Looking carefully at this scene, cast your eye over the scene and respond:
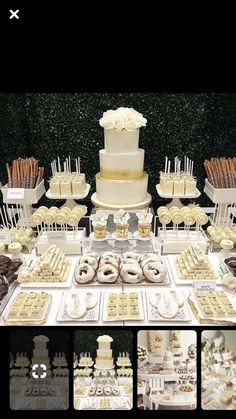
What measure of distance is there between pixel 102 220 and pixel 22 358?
1497mm

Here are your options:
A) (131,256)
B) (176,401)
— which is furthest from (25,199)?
(176,401)

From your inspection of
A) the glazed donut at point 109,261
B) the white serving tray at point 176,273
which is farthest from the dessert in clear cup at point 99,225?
the white serving tray at point 176,273

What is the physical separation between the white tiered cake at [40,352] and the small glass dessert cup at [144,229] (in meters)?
1.42

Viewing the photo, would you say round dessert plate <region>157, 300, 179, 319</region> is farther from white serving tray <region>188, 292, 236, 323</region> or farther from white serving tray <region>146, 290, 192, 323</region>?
white serving tray <region>188, 292, 236, 323</region>

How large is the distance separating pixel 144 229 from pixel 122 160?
0.73m

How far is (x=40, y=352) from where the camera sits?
2479 millimetres

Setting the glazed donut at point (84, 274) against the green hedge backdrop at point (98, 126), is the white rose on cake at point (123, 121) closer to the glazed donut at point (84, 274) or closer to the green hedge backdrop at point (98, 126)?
the green hedge backdrop at point (98, 126)

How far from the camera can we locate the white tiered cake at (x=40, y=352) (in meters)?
2.46

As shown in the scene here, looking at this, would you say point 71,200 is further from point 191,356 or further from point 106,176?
point 191,356

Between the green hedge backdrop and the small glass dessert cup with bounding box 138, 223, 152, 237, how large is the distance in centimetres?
122

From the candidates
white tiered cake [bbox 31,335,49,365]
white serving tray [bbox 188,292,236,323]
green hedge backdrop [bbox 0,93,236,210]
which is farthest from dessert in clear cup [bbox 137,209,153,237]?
white tiered cake [bbox 31,335,49,365]
